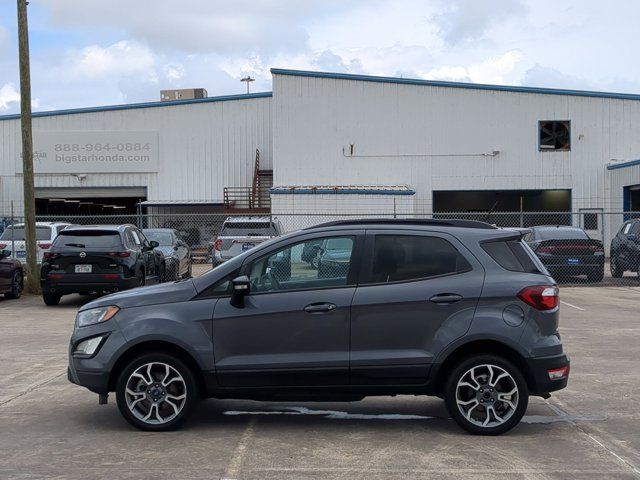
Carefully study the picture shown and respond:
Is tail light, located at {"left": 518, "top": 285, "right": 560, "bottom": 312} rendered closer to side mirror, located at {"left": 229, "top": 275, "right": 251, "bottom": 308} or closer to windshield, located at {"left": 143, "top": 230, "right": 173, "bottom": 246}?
side mirror, located at {"left": 229, "top": 275, "right": 251, "bottom": 308}

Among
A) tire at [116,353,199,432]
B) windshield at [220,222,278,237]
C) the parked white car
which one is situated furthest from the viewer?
the parked white car

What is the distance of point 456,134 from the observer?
34.2 meters

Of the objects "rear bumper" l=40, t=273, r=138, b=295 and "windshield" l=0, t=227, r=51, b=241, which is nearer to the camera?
"rear bumper" l=40, t=273, r=138, b=295

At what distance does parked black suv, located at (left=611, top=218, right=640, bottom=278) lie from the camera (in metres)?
20.9

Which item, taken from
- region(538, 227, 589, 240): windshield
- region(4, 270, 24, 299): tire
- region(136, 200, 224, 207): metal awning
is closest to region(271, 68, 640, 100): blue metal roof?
Answer: region(136, 200, 224, 207): metal awning

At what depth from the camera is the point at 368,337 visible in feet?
21.3

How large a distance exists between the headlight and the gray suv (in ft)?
0.06

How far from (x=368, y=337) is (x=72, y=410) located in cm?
305

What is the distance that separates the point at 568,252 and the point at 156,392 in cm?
1581

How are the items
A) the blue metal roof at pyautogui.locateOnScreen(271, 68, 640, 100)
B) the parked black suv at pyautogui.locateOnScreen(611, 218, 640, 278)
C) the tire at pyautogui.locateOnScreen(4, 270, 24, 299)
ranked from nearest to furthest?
the tire at pyautogui.locateOnScreen(4, 270, 24, 299) → the parked black suv at pyautogui.locateOnScreen(611, 218, 640, 278) → the blue metal roof at pyautogui.locateOnScreen(271, 68, 640, 100)

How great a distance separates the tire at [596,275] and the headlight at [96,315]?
1644 centimetres

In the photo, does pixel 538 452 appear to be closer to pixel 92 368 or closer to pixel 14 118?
pixel 92 368

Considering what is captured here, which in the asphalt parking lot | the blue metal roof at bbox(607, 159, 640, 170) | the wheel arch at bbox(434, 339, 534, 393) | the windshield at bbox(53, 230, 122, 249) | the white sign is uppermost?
the white sign

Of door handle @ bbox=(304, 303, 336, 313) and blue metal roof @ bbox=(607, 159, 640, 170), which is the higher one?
blue metal roof @ bbox=(607, 159, 640, 170)
